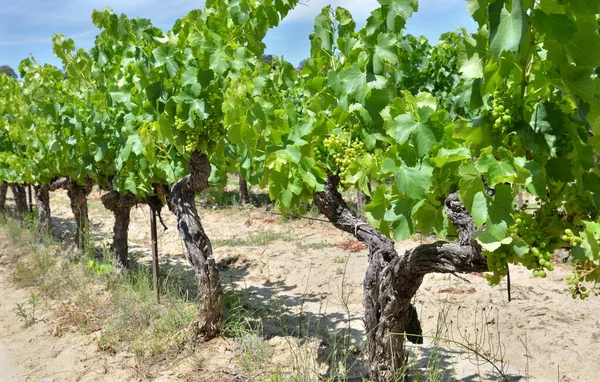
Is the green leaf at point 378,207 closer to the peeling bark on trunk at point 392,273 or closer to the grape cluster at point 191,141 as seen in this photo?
the peeling bark on trunk at point 392,273

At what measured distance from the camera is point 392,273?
299 centimetres

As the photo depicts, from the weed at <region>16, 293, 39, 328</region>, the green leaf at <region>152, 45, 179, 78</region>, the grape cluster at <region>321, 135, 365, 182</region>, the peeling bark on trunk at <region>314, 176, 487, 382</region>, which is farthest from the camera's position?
the weed at <region>16, 293, 39, 328</region>

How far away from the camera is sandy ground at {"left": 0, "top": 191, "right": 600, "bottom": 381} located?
13.2 ft

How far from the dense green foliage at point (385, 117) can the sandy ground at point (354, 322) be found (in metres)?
0.84

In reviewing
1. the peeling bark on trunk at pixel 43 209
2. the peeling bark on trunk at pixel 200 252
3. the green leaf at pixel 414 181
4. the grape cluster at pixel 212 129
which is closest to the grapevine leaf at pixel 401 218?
the green leaf at pixel 414 181

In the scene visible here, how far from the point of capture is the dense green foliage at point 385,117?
5.45ft

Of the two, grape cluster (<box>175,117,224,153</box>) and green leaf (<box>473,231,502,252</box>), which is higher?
grape cluster (<box>175,117,224,153</box>)

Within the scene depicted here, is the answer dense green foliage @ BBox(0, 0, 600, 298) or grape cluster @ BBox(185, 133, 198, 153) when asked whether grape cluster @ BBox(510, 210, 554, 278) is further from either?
grape cluster @ BBox(185, 133, 198, 153)

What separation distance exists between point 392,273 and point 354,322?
7.22 feet

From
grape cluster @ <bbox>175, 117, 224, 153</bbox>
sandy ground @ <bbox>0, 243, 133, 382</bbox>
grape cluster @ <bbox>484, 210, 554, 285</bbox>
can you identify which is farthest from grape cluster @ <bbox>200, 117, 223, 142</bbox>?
grape cluster @ <bbox>484, 210, 554, 285</bbox>

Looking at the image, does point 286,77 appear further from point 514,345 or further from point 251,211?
point 251,211

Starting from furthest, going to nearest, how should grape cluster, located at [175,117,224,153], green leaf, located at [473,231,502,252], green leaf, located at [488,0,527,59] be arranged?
grape cluster, located at [175,117,224,153] < green leaf, located at [473,231,502,252] < green leaf, located at [488,0,527,59]

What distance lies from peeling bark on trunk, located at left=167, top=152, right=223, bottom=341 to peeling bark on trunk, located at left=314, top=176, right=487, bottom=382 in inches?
52.2

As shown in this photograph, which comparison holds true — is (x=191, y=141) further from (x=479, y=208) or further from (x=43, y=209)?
(x=43, y=209)
